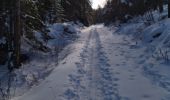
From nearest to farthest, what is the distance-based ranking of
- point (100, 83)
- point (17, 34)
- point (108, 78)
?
point (100, 83) < point (108, 78) < point (17, 34)

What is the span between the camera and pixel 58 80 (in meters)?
8.26

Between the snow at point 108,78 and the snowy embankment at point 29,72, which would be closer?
the snow at point 108,78

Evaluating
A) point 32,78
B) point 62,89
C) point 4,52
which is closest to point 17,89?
point 32,78

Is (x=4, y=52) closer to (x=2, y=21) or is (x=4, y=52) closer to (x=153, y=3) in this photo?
(x=2, y=21)

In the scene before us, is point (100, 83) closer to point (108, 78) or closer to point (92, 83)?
point (92, 83)

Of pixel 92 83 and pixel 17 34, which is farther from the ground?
pixel 17 34

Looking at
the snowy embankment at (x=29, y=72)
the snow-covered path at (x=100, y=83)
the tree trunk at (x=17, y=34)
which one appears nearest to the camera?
the snow-covered path at (x=100, y=83)

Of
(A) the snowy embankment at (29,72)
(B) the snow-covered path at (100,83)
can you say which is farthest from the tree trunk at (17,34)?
(B) the snow-covered path at (100,83)

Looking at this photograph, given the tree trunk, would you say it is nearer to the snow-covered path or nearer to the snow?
the snow

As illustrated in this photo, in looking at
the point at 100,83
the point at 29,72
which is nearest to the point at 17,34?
the point at 29,72

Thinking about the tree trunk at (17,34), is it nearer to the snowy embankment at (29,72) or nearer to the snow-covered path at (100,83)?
the snowy embankment at (29,72)

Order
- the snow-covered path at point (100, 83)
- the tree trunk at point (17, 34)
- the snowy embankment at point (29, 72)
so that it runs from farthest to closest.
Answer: the tree trunk at point (17, 34) → the snowy embankment at point (29, 72) → the snow-covered path at point (100, 83)

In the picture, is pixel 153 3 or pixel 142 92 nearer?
pixel 142 92

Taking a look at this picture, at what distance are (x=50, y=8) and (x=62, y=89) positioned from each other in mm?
27383
